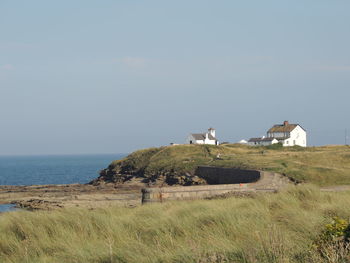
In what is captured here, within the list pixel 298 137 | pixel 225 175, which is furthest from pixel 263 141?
pixel 225 175

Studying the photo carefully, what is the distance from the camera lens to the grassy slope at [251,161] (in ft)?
148

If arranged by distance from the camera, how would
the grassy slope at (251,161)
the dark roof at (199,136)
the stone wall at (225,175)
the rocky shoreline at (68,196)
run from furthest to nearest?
the dark roof at (199,136)
the stone wall at (225,175)
the grassy slope at (251,161)
the rocky shoreline at (68,196)

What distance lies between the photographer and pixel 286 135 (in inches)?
3979

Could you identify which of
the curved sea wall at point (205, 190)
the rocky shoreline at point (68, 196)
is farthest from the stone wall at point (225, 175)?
the rocky shoreline at point (68, 196)

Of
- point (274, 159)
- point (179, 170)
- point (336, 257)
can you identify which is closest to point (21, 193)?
point (179, 170)

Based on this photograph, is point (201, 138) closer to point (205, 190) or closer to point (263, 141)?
point (263, 141)

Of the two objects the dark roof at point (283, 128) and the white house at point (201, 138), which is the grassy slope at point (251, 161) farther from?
the dark roof at point (283, 128)

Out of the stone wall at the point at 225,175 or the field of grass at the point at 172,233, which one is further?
the stone wall at the point at 225,175

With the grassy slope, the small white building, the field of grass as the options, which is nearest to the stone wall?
the grassy slope

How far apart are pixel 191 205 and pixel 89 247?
15.9 ft

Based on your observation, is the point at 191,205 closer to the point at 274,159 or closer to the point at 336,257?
the point at 336,257

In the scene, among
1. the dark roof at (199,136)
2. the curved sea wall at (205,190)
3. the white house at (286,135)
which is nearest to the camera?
the curved sea wall at (205,190)

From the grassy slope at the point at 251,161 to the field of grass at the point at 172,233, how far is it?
3021cm

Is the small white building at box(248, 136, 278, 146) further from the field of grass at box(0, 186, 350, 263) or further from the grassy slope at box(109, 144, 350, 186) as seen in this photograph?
the field of grass at box(0, 186, 350, 263)
